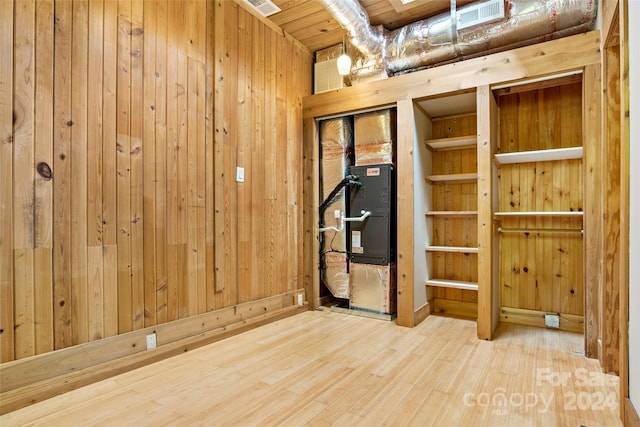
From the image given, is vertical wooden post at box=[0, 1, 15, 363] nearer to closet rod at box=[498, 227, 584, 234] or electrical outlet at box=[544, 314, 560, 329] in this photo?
closet rod at box=[498, 227, 584, 234]

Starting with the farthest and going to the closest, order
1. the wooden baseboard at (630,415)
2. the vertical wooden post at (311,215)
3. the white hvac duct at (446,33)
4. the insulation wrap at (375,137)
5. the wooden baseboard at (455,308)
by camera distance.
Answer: the vertical wooden post at (311,215)
the wooden baseboard at (455,308)
the insulation wrap at (375,137)
the white hvac duct at (446,33)
the wooden baseboard at (630,415)

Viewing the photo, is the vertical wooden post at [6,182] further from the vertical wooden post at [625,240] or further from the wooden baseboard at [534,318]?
the wooden baseboard at [534,318]

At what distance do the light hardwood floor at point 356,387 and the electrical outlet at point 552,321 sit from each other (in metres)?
0.21

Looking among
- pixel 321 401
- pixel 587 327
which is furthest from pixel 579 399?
pixel 321 401

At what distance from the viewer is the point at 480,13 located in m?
2.80

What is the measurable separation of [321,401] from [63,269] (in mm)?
1643

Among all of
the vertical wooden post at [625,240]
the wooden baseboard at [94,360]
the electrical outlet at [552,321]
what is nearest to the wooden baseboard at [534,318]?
the electrical outlet at [552,321]

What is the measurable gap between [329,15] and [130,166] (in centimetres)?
235

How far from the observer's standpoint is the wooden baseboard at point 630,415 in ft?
4.63

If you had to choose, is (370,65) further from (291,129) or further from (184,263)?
(184,263)

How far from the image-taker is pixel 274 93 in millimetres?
3469

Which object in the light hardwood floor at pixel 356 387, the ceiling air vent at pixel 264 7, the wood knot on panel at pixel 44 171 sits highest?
the ceiling air vent at pixel 264 7

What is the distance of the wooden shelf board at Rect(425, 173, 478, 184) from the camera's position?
3.36m

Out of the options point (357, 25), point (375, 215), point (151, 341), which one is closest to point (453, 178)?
point (375, 215)
